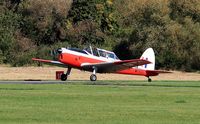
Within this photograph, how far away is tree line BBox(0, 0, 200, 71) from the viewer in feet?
234

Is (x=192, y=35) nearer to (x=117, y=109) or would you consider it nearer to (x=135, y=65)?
(x=135, y=65)

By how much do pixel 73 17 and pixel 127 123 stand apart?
63936mm

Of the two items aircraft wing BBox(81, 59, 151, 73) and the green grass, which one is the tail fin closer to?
aircraft wing BBox(81, 59, 151, 73)

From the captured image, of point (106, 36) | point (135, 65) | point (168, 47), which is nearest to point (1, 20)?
point (106, 36)

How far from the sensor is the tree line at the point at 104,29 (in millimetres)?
71375

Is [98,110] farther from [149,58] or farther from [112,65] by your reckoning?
[149,58]

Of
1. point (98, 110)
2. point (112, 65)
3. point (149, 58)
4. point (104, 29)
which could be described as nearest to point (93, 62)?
point (112, 65)

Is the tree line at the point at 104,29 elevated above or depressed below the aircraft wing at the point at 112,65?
above

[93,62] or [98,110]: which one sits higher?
[93,62]

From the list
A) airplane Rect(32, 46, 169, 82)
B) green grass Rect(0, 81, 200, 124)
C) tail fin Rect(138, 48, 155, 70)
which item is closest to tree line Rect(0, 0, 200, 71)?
tail fin Rect(138, 48, 155, 70)

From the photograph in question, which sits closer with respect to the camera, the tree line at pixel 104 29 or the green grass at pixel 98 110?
the green grass at pixel 98 110

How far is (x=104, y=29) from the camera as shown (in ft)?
263

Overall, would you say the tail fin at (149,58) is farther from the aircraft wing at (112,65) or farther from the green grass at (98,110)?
the green grass at (98,110)

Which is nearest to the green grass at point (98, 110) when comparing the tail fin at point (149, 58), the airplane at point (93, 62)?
the airplane at point (93, 62)
